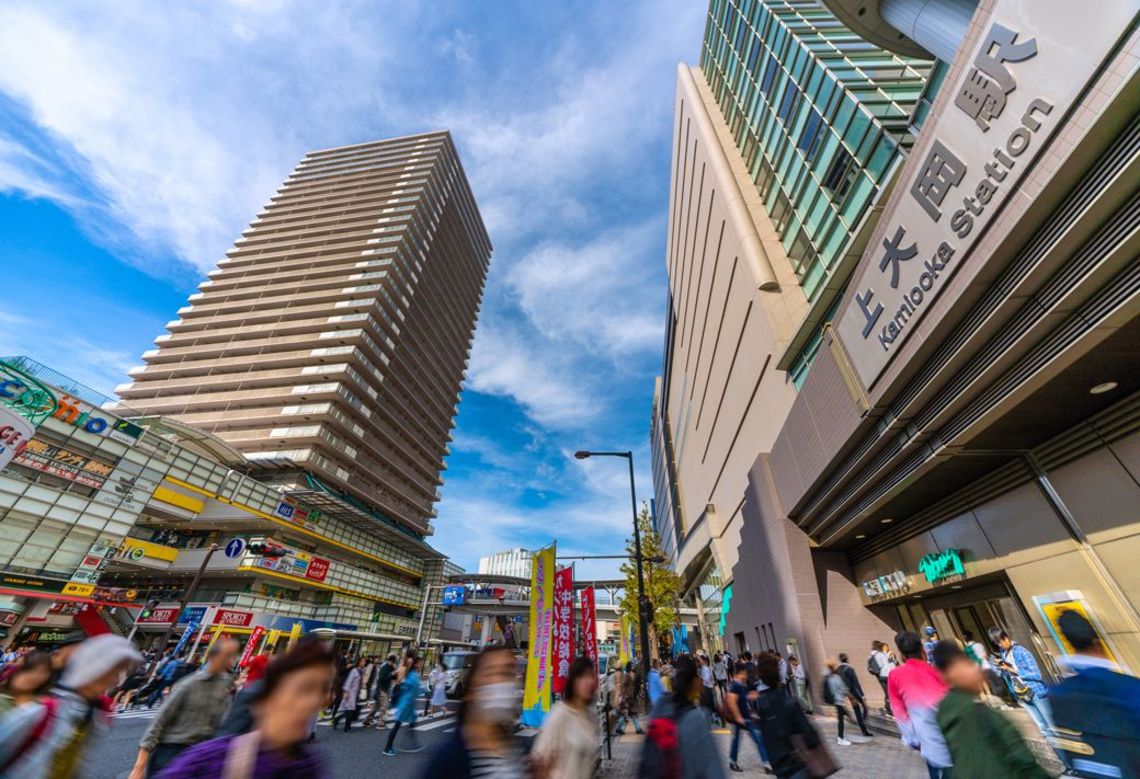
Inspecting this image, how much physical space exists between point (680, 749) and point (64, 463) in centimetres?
3502

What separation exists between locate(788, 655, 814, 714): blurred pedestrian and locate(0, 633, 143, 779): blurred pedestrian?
583 inches

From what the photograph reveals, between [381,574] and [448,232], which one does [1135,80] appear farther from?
[448,232]

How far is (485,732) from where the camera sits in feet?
6.57

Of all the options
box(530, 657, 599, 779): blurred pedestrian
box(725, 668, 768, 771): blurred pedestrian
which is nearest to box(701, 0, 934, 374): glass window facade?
box(725, 668, 768, 771): blurred pedestrian

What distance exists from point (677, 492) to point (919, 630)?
3504cm

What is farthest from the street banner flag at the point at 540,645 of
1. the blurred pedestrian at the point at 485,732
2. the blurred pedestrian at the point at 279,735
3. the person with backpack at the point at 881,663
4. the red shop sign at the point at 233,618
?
the red shop sign at the point at 233,618

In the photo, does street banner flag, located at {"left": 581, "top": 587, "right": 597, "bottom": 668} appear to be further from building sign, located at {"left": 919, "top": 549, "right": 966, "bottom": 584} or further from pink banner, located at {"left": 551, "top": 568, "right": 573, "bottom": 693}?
building sign, located at {"left": 919, "top": 549, "right": 966, "bottom": 584}

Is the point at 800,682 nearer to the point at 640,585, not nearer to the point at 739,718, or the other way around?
the point at 640,585

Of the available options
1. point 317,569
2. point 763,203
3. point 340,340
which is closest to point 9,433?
point 763,203

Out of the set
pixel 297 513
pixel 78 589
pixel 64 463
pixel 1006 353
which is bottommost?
pixel 78 589

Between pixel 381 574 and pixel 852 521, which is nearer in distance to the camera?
pixel 852 521

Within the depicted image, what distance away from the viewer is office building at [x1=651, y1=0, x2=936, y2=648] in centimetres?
1440

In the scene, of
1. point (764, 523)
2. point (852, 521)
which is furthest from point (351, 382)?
point (852, 521)

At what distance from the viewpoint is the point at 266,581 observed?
33.3 m
